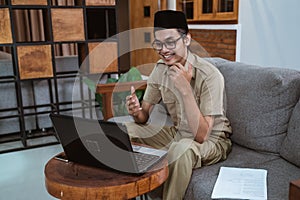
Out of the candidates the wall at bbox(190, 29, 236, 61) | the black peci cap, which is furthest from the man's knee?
the wall at bbox(190, 29, 236, 61)

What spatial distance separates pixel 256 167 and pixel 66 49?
13.3 feet

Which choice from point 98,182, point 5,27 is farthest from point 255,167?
point 5,27

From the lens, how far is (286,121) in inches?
70.1

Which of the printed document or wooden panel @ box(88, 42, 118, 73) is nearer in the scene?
the printed document

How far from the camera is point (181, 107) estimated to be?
1844 millimetres

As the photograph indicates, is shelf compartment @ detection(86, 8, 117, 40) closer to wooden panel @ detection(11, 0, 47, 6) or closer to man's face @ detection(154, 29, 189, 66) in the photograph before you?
wooden panel @ detection(11, 0, 47, 6)

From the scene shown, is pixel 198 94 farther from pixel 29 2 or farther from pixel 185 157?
pixel 29 2

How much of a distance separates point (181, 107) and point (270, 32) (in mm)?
1794

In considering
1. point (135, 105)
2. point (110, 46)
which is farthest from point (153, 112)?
point (110, 46)

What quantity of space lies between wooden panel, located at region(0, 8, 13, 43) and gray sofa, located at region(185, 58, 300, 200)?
2.10 meters

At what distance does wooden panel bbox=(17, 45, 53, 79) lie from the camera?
2986 millimetres

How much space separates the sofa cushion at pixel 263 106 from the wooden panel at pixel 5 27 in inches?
84.0

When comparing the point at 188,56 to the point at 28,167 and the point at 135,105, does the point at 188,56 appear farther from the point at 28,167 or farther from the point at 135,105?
the point at 28,167

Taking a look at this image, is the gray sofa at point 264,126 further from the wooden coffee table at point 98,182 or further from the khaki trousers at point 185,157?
the wooden coffee table at point 98,182
